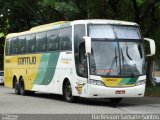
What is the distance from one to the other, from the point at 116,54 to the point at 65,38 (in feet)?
10.6

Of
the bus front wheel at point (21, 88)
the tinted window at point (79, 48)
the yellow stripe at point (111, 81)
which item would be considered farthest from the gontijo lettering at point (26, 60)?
the yellow stripe at point (111, 81)

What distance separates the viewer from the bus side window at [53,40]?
84.3 feet

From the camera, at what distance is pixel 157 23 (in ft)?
119

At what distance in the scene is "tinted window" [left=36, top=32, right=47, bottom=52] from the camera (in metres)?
27.3

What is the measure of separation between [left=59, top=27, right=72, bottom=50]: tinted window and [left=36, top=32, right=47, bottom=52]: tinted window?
2.21m

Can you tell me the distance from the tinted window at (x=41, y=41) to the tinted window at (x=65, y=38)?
221 cm

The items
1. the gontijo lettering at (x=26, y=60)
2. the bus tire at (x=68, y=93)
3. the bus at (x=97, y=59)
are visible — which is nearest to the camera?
the bus at (x=97, y=59)

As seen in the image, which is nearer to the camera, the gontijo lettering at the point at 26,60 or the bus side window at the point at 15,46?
the gontijo lettering at the point at 26,60

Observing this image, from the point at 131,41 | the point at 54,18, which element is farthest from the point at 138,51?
the point at 54,18

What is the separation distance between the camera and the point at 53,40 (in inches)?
1024

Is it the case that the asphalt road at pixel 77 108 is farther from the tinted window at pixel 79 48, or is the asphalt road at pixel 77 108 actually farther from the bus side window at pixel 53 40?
the bus side window at pixel 53 40

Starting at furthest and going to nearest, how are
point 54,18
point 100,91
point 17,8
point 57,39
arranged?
1. point 17,8
2. point 54,18
3. point 57,39
4. point 100,91

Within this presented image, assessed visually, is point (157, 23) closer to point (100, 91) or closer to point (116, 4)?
point (116, 4)

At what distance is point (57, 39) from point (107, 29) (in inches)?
142
